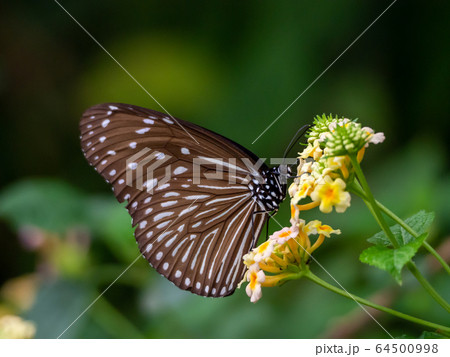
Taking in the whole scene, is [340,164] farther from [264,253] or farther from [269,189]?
[269,189]

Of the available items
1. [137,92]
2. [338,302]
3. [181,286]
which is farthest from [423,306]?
[137,92]

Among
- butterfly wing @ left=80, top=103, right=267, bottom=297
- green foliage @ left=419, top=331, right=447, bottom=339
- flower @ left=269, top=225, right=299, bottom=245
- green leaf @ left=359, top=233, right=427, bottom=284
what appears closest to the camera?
green leaf @ left=359, top=233, right=427, bottom=284

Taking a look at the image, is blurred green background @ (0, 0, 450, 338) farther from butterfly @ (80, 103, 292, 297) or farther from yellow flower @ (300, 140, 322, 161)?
yellow flower @ (300, 140, 322, 161)

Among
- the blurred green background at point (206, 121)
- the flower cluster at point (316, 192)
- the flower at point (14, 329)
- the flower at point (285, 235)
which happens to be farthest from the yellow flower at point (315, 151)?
the flower at point (14, 329)

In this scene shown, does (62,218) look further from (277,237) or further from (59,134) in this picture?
(59,134)

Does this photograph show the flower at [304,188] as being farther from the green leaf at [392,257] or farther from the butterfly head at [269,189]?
the butterfly head at [269,189]

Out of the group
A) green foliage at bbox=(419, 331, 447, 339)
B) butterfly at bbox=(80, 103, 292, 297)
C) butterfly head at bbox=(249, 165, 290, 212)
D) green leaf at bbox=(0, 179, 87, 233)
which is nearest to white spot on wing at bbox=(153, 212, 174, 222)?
butterfly at bbox=(80, 103, 292, 297)

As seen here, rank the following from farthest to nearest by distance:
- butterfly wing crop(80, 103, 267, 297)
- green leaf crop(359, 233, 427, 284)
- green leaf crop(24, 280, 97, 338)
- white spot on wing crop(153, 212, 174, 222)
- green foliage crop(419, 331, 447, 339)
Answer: green leaf crop(24, 280, 97, 338)
white spot on wing crop(153, 212, 174, 222)
butterfly wing crop(80, 103, 267, 297)
green foliage crop(419, 331, 447, 339)
green leaf crop(359, 233, 427, 284)
